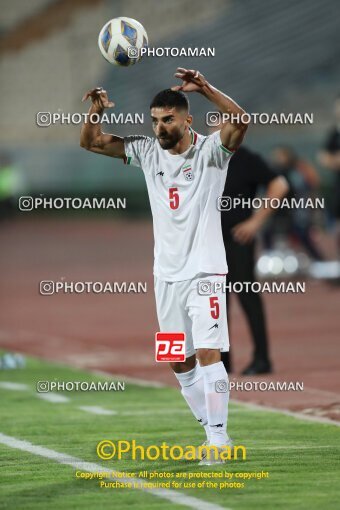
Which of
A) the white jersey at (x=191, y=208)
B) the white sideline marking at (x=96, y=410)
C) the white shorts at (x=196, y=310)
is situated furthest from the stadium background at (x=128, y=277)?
the white jersey at (x=191, y=208)

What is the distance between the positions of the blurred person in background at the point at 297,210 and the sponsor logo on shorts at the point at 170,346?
14.4 m

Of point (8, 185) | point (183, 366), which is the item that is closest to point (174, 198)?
point (183, 366)

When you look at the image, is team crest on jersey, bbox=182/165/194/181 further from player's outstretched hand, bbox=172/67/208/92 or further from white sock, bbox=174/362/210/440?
white sock, bbox=174/362/210/440

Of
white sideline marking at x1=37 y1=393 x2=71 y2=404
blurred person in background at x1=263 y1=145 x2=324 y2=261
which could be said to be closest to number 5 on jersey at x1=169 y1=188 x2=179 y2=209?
white sideline marking at x1=37 y1=393 x2=71 y2=404

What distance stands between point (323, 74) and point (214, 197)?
3306 centimetres

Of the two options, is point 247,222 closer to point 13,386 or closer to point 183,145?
point 13,386

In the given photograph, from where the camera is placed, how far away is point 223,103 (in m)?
7.45

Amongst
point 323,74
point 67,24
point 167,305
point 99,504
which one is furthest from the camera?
point 67,24

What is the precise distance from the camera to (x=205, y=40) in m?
42.6

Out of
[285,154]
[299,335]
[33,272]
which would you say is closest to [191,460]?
[299,335]

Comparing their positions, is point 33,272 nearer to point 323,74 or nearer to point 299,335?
point 299,335

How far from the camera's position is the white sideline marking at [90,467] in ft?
20.9

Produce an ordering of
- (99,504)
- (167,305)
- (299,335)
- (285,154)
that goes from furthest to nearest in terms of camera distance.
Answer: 1. (285,154)
2. (299,335)
3. (167,305)
4. (99,504)

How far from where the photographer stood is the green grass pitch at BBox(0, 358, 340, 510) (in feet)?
21.6
